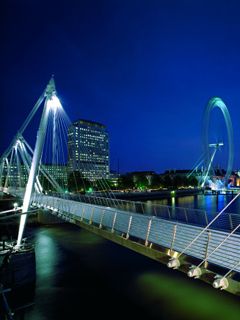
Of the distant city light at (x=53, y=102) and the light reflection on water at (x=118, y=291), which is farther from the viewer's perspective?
the distant city light at (x=53, y=102)

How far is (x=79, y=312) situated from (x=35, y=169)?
748 centimetres

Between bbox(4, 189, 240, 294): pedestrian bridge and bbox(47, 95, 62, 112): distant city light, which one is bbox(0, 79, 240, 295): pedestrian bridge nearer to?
bbox(4, 189, 240, 294): pedestrian bridge

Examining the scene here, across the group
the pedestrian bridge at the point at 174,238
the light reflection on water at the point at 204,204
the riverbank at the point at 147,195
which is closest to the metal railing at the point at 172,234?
the pedestrian bridge at the point at 174,238

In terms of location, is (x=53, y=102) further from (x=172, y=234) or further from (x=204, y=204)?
(x=204, y=204)

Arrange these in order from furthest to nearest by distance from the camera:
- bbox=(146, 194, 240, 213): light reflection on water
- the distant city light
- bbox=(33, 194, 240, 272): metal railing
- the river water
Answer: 1. bbox=(146, 194, 240, 213): light reflection on water
2. the distant city light
3. the river water
4. bbox=(33, 194, 240, 272): metal railing


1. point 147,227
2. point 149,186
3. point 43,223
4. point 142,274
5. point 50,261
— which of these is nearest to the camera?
point 147,227

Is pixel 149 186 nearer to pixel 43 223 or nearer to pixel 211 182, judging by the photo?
pixel 211 182

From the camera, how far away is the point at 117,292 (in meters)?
14.7

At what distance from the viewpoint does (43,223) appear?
37031 mm

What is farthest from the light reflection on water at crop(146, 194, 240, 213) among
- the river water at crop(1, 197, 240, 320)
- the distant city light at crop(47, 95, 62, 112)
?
the distant city light at crop(47, 95, 62, 112)

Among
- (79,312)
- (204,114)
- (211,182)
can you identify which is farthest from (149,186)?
(79,312)

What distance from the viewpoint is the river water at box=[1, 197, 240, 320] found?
1234cm

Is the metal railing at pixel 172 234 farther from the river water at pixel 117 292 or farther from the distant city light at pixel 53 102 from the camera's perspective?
the distant city light at pixel 53 102

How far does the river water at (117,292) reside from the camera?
40.5 feet
